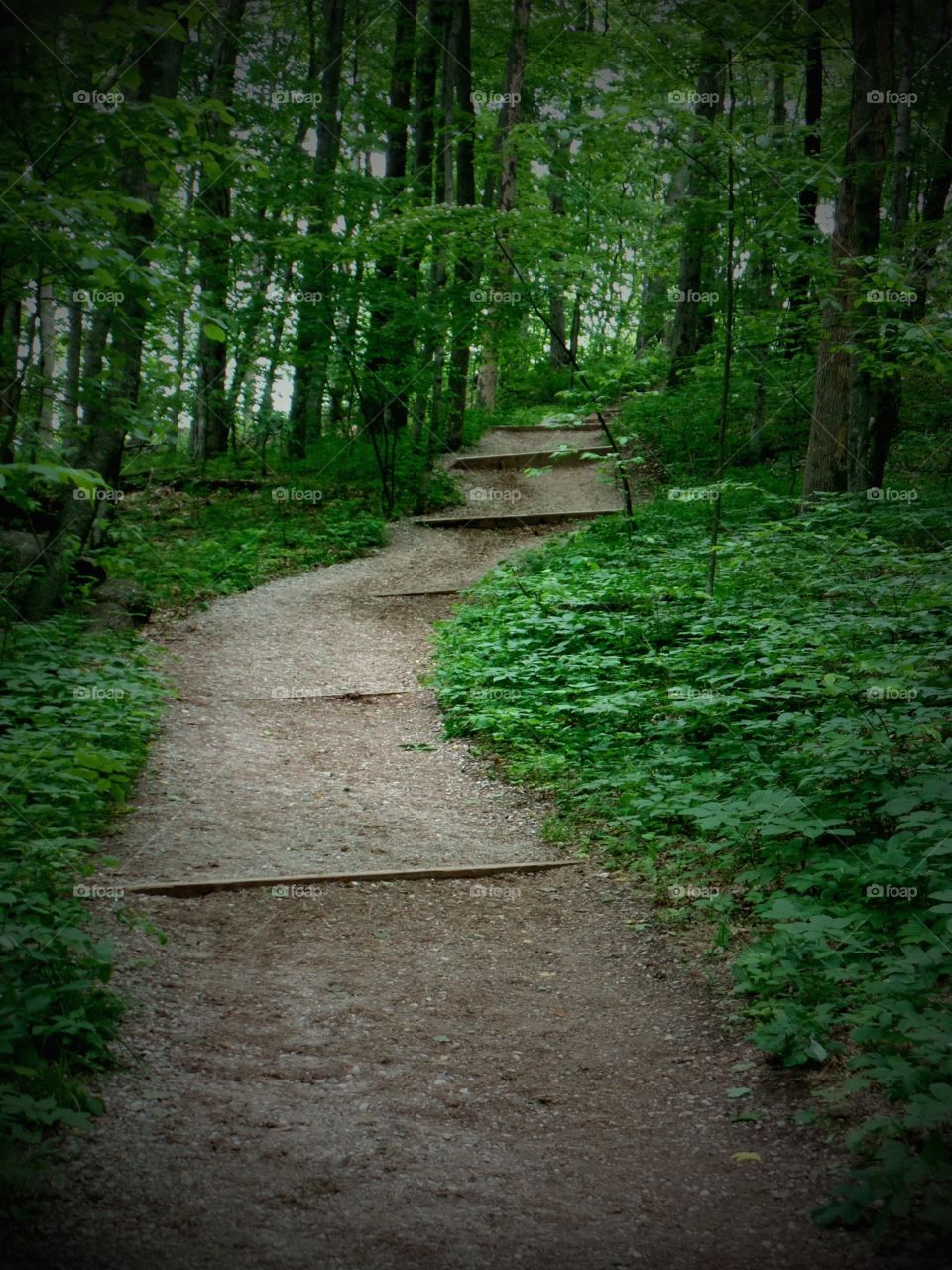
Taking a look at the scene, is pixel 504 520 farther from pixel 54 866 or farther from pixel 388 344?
pixel 54 866

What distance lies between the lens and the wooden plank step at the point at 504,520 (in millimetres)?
14766

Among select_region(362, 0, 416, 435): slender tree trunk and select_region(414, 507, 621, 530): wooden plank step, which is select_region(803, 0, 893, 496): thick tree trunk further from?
select_region(362, 0, 416, 435): slender tree trunk

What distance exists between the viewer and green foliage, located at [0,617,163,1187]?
264cm

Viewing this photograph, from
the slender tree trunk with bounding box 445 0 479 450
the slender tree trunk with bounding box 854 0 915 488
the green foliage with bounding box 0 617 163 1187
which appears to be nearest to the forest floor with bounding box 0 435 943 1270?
the green foliage with bounding box 0 617 163 1187

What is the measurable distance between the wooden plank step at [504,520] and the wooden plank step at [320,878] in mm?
10172

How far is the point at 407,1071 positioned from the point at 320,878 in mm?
1654

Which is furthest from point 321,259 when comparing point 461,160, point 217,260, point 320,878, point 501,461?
point 320,878

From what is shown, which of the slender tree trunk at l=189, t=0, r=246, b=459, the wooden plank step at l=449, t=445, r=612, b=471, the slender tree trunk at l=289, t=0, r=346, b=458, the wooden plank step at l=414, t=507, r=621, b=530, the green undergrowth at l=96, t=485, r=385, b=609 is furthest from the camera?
the wooden plank step at l=449, t=445, r=612, b=471

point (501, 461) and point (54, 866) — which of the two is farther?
point (501, 461)

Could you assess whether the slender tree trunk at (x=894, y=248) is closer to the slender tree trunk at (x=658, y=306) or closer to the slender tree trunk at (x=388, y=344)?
the slender tree trunk at (x=658, y=306)

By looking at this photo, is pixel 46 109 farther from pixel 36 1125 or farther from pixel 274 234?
pixel 274 234

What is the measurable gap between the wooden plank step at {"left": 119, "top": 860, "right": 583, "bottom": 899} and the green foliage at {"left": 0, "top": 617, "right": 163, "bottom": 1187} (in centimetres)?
34

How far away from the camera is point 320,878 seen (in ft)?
15.9

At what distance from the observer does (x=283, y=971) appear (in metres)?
4.05
